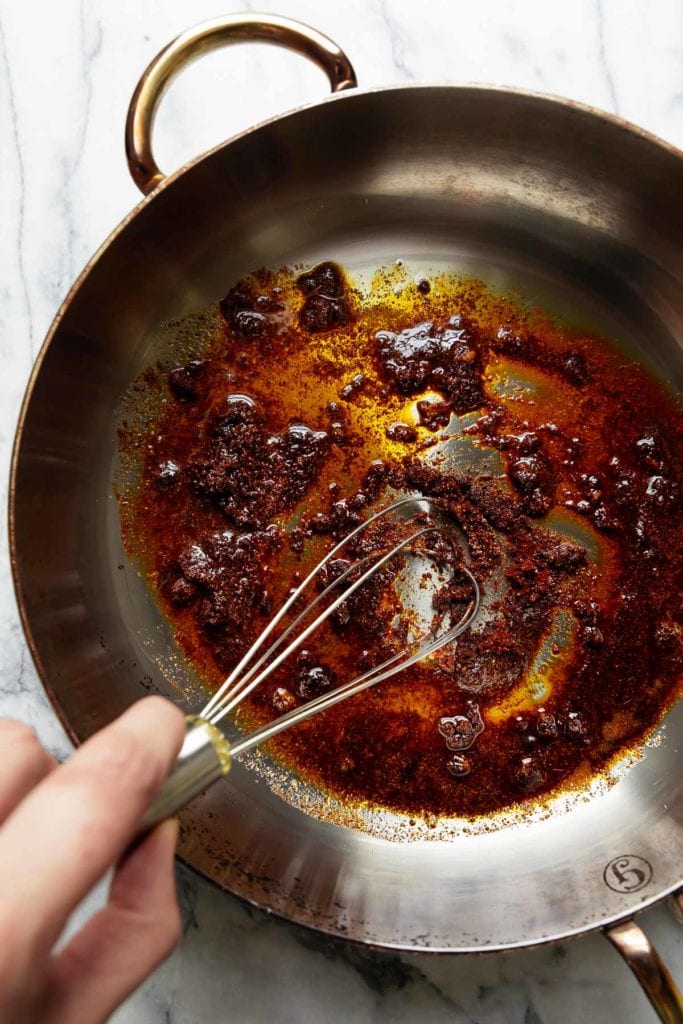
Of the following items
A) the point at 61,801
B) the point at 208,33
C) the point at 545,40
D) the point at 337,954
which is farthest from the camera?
the point at 545,40

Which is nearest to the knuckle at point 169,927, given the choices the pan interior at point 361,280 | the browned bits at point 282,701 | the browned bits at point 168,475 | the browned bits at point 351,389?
the pan interior at point 361,280

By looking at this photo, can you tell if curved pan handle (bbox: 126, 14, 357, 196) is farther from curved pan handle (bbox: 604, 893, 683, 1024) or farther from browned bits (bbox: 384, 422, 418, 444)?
curved pan handle (bbox: 604, 893, 683, 1024)

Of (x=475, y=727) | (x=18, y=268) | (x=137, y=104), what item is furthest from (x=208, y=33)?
(x=475, y=727)

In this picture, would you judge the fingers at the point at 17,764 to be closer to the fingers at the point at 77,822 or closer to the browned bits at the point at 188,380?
the fingers at the point at 77,822

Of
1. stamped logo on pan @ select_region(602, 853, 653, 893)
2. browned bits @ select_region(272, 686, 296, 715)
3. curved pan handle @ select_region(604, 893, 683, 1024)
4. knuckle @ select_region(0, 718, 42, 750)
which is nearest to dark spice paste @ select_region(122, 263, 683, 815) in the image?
browned bits @ select_region(272, 686, 296, 715)

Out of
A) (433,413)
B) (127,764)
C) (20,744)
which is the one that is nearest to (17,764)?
(20,744)

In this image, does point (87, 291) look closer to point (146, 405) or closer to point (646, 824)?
point (146, 405)

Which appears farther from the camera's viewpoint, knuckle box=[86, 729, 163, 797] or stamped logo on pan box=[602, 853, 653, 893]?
stamped logo on pan box=[602, 853, 653, 893]
